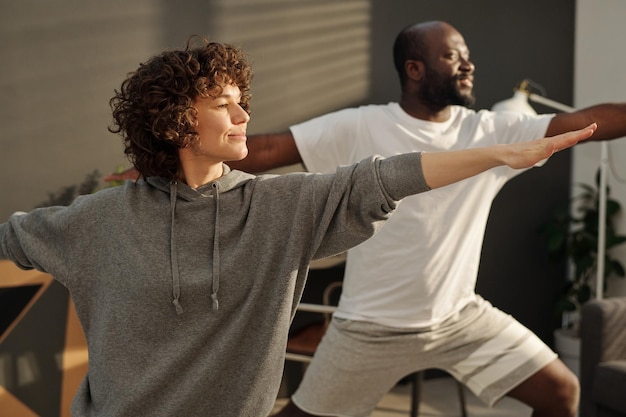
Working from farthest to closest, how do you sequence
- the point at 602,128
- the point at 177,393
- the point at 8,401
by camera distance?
the point at 8,401
the point at 602,128
the point at 177,393

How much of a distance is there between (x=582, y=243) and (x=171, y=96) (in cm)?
332

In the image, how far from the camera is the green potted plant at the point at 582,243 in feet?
14.5

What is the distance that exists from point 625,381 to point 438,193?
3.62 ft

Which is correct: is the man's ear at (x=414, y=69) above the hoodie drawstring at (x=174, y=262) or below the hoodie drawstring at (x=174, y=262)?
above

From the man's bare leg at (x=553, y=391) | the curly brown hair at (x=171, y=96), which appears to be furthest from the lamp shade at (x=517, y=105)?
the curly brown hair at (x=171, y=96)

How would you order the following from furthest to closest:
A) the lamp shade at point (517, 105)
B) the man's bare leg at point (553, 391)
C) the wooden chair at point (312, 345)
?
1. the lamp shade at point (517, 105)
2. the wooden chair at point (312, 345)
3. the man's bare leg at point (553, 391)

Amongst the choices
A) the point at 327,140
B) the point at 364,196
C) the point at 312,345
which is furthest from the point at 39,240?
the point at 312,345

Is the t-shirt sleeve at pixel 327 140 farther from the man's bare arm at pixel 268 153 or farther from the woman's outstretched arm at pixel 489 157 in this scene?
the woman's outstretched arm at pixel 489 157

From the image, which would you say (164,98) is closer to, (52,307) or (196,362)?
(196,362)

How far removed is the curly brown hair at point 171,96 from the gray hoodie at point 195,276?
75 mm

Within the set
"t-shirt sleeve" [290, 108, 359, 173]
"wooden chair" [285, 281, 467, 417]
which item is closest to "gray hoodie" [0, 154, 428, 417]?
"t-shirt sleeve" [290, 108, 359, 173]

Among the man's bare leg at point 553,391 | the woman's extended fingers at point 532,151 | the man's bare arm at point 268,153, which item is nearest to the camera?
the woman's extended fingers at point 532,151

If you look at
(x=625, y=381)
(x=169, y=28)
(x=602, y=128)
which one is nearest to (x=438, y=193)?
(x=602, y=128)

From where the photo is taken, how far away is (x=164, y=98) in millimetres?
1587
